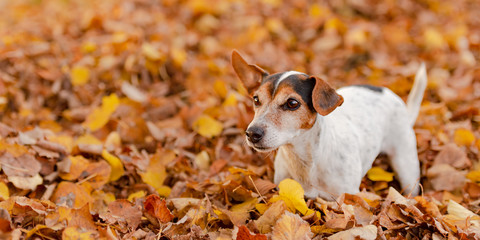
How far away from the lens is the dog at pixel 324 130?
2.43 meters

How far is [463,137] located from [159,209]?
8.20ft

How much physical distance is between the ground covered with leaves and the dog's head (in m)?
0.35

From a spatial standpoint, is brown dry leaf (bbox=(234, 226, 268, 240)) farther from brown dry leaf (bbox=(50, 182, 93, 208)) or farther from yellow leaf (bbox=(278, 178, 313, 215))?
brown dry leaf (bbox=(50, 182, 93, 208))

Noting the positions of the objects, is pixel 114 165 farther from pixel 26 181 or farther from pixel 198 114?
pixel 198 114

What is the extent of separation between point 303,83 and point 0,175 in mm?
1915

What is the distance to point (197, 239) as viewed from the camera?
2.35 meters

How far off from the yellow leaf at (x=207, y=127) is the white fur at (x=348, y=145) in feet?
2.73

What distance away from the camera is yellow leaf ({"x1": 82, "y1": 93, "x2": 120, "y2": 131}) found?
3.72 metres

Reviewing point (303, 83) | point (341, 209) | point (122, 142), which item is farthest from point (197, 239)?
point (122, 142)

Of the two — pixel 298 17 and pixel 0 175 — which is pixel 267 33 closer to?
pixel 298 17

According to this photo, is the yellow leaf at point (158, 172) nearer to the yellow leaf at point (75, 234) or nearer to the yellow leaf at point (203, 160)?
the yellow leaf at point (203, 160)

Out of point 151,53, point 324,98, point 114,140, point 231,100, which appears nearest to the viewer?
point 324,98

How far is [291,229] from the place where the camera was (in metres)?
2.25

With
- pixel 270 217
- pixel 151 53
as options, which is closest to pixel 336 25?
pixel 151 53
